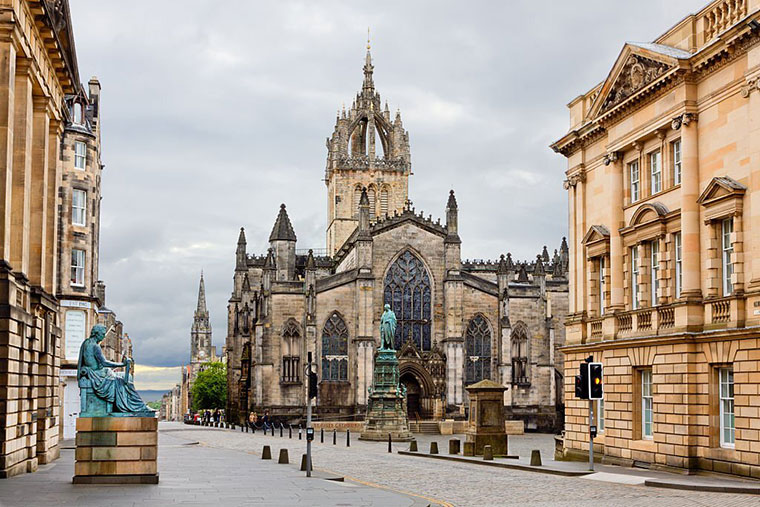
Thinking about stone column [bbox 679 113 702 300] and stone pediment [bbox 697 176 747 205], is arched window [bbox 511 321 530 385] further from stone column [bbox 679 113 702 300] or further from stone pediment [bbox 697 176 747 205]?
stone pediment [bbox 697 176 747 205]

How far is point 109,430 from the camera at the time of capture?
19.8 meters

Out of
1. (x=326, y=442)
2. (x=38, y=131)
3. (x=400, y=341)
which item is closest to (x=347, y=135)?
(x=400, y=341)

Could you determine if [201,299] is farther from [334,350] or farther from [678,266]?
[678,266]

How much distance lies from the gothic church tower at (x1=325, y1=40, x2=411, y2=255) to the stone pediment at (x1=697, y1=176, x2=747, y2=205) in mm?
68879

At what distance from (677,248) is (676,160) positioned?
242 centimetres

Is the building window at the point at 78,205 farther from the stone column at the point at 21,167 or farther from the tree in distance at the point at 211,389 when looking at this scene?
the tree in distance at the point at 211,389

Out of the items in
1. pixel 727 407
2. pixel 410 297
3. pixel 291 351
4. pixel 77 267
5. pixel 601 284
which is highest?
pixel 77 267

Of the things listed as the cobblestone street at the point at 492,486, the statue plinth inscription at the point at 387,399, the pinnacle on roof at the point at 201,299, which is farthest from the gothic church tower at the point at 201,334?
the cobblestone street at the point at 492,486

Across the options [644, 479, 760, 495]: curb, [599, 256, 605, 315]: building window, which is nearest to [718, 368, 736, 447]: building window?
[644, 479, 760, 495]: curb

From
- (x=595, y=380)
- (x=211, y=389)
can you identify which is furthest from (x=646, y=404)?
(x=211, y=389)

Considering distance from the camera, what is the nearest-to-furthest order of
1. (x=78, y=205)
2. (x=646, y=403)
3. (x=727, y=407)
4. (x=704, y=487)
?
1. (x=704, y=487)
2. (x=727, y=407)
3. (x=646, y=403)
4. (x=78, y=205)

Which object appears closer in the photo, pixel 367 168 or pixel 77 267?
pixel 77 267

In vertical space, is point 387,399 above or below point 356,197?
below

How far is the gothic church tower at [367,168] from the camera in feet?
312
